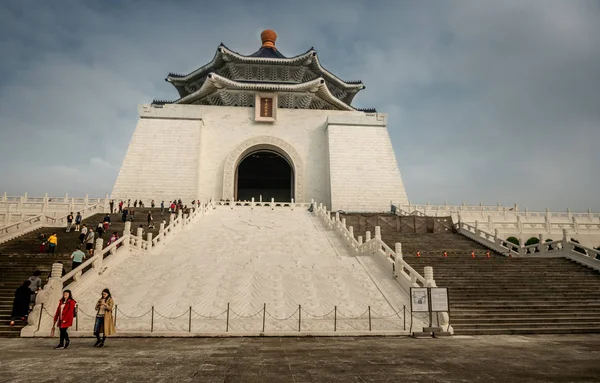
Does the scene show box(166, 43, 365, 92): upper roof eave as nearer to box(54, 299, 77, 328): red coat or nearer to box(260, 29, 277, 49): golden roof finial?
box(260, 29, 277, 49): golden roof finial

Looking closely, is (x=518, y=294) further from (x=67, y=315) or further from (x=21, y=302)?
(x=21, y=302)

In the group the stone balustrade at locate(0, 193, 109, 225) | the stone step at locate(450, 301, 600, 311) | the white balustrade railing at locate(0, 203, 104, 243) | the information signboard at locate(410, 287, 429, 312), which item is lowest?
the stone step at locate(450, 301, 600, 311)

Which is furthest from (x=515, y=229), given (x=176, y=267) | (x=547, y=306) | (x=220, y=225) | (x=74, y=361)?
(x=74, y=361)

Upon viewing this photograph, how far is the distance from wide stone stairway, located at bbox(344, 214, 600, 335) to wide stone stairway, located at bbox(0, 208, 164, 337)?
11.1 meters

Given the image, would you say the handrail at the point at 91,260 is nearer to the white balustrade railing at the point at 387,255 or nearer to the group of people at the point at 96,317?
the group of people at the point at 96,317

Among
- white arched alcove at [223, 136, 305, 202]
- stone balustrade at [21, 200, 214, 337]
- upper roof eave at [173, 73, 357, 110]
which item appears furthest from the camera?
upper roof eave at [173, 73, 357, 110]

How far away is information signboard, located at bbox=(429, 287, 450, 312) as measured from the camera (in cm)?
843

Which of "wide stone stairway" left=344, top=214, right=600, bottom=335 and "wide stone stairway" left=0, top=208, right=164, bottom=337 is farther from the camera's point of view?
"wide stone stairway" left=0, top=208, right=164, bottom=337

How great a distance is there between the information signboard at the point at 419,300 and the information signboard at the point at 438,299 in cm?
13

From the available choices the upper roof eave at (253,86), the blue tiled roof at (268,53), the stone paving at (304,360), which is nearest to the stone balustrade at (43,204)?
the upper roof eave at (253,86)

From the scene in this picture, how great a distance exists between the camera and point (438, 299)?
853 centimetres

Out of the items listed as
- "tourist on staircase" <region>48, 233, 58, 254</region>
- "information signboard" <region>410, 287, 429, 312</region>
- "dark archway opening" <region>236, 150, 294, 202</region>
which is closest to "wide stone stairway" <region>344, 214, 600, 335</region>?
"information signboard" <region>410, 287, 429, 312</region>

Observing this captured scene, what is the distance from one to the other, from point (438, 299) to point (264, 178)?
3459 cm

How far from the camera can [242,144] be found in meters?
30.0
